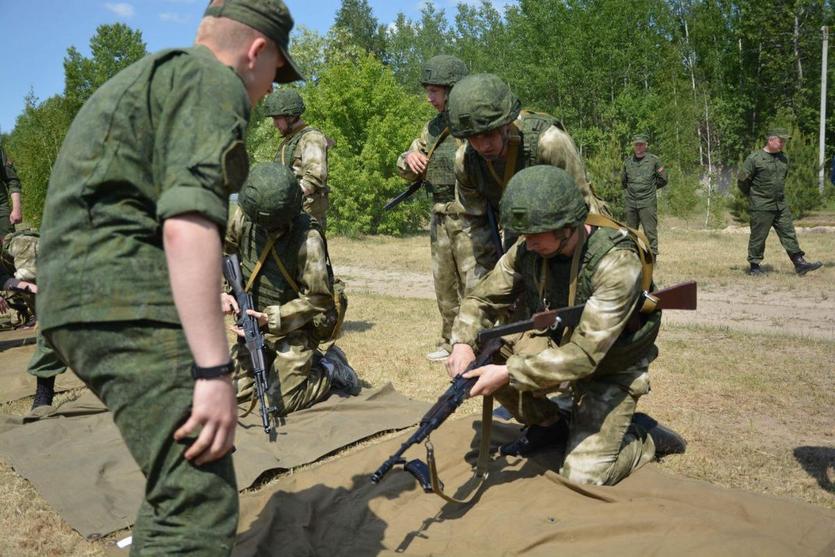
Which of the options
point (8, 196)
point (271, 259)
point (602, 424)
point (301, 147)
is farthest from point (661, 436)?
point (8, 196)

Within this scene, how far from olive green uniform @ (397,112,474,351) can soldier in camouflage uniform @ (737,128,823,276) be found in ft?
25.0

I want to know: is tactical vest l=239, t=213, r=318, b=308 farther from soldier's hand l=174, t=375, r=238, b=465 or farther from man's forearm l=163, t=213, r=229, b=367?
man's forearm l=163, t=213, r=229, b=367

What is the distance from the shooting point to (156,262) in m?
2.27

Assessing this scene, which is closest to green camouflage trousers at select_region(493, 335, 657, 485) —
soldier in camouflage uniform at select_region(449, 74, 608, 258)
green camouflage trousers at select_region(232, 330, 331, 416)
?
soldier in camouflage uniform at select_region(449, 74, 608, 258)

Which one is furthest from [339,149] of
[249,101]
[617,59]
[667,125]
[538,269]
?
[249,101]

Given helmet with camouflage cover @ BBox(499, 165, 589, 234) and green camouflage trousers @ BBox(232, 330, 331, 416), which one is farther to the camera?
green camouflage trousers @ BBox(232, 330, 331, 416)

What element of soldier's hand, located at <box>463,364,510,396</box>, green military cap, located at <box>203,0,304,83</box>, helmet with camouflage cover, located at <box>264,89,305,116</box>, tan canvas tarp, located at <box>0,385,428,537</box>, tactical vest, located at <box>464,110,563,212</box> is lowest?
tan canvas tarp, located at <box>0,385,428,537</box>

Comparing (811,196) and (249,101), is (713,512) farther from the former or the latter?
(811,196)

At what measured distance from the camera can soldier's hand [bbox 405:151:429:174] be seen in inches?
292

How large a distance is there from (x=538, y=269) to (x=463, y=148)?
1.90m

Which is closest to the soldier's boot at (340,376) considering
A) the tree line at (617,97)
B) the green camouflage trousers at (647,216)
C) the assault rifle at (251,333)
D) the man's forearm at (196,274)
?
the assault rifle at (251,333)

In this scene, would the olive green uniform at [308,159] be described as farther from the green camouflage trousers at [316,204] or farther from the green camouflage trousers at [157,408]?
the green camouflage trousers at [157,408]

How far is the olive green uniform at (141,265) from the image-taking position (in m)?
2.18

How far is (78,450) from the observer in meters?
5.35
